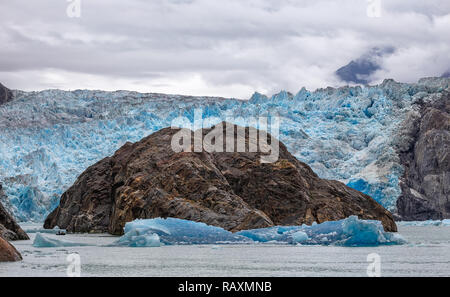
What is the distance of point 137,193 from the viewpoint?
34.2 m

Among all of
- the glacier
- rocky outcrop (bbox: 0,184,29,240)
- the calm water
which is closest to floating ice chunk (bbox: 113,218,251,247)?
the calm water

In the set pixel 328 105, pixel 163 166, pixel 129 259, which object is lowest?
pixel 129 259

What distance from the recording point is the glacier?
62.1 metres

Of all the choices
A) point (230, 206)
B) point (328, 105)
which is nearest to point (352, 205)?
point (230, 206)

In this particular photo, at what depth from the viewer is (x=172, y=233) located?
26.8 m

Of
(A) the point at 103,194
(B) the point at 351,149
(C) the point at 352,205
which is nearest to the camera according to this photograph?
(C) the point at 352,205

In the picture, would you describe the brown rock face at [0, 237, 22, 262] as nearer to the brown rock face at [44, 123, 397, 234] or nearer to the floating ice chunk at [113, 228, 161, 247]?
the floating ice chunk at [113, 228, 161, 247]

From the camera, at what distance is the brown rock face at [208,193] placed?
104 feet

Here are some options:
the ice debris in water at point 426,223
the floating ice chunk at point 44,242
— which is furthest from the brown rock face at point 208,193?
the ice debris in water at point 426,223

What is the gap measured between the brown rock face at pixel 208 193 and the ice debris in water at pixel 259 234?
2159 millimetres

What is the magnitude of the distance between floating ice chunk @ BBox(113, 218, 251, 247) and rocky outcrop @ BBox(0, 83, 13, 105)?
56.5 m

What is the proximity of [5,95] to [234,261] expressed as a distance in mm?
66478
